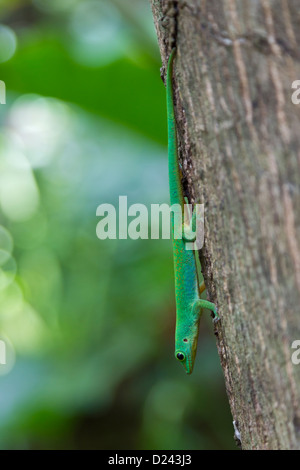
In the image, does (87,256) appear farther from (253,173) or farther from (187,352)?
(253,173)

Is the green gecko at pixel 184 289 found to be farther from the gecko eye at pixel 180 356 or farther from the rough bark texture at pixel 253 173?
the rough bark texture at pixel 253 173

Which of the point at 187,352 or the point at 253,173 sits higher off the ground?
the point at 187,352

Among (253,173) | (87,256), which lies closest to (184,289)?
(253,173)

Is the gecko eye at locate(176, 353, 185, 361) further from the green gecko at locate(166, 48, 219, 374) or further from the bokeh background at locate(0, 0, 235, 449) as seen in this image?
the bokeh background at locate(0, 0, 235, 449)

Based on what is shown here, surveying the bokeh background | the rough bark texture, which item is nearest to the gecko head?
the rough bark texture

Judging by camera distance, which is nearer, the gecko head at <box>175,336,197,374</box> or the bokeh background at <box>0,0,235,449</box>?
the gecko head at <box>175,336,197,374</box>

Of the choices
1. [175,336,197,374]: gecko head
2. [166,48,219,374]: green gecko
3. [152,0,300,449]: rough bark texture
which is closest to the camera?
[152,0,300,449]: rough bark texture
